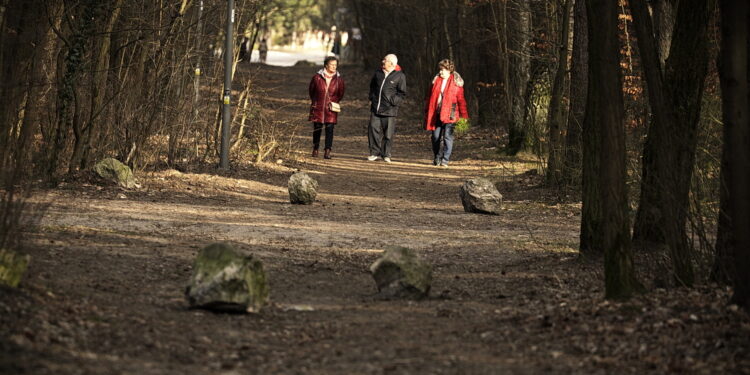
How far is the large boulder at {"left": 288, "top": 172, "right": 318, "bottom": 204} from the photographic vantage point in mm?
15266

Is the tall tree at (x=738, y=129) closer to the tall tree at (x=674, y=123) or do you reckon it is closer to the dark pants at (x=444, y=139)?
the tall tree at (x=674, y=123)

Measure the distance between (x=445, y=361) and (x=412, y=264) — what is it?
7.75 feet

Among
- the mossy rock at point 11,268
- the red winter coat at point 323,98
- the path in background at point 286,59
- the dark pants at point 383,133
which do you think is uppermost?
the path in background at point 286,59

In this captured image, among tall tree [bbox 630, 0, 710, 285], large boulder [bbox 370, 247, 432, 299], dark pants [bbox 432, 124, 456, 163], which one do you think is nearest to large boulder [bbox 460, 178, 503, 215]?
tall tree [bbox 630, 0, 710, 285]

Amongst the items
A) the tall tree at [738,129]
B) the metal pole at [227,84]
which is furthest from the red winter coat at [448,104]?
the tall tree at [738,129]

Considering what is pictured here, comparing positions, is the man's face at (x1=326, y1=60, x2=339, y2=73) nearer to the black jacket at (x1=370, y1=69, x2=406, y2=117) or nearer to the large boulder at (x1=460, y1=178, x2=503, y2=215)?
the black jacket at (x1=370, y1=69, x2=406, y2=117)

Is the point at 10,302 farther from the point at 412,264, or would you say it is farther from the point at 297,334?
the point at 412,264

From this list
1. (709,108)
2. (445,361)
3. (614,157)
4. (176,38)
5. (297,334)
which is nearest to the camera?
(445,361)

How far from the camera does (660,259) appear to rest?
992cm

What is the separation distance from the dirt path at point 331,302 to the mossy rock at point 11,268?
13 cm

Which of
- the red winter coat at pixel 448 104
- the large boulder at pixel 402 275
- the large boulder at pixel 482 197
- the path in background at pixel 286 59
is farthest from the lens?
the path in background at pixel 286 59

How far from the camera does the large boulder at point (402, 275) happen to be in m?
9.17

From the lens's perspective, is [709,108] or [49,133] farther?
[49,133]

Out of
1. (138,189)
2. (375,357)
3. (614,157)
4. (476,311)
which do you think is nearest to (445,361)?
(375,357)
